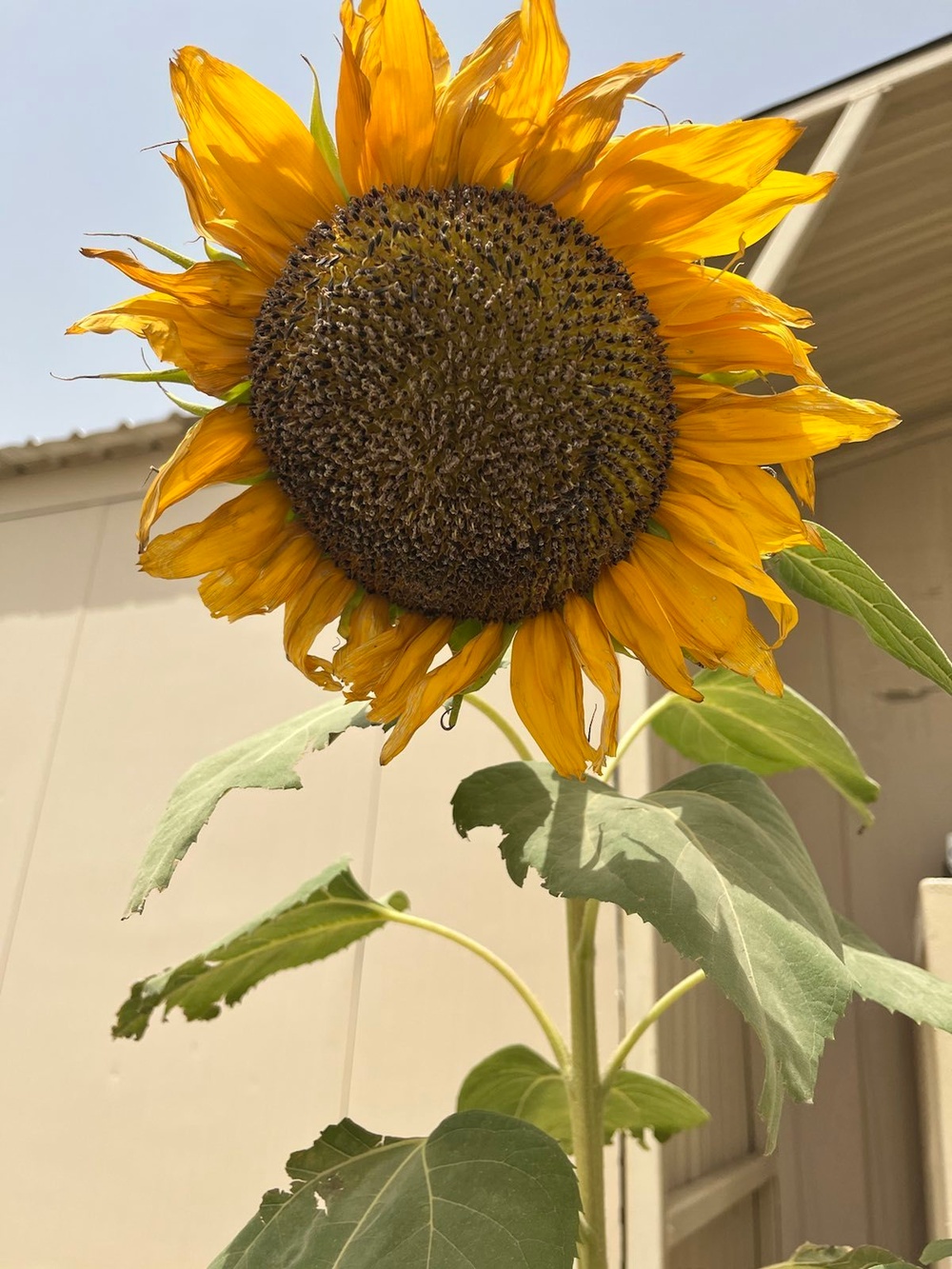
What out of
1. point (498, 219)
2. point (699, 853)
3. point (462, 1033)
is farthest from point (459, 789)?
point (462, 1033)

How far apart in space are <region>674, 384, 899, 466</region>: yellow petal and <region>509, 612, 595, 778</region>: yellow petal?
0.13 meters

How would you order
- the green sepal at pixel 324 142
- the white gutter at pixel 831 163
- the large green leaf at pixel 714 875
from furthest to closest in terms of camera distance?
the white gutter at pixel 831 163
the green sepal at pixel 324 142
the large green leaf at pixel 714 875

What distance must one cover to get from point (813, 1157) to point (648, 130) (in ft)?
5.84

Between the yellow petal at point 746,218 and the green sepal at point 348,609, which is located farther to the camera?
the green sepal at point 348,609

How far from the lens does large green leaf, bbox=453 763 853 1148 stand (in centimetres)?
42

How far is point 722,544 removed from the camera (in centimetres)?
53

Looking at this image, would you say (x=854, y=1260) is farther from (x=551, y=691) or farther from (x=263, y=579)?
(x=263, y=579)

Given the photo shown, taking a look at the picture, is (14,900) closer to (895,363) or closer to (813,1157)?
(813,1157)

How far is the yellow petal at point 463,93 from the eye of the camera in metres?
0.48

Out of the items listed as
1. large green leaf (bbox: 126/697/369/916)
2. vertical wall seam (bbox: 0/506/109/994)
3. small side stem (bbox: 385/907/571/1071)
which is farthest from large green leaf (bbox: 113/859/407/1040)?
vertical wall seam (bbox: 0/506/109/994)

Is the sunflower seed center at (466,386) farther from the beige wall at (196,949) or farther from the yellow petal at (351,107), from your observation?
the beige wall at (196,949)

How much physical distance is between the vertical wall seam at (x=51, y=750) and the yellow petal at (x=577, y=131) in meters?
1.81

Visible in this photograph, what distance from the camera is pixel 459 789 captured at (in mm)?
575

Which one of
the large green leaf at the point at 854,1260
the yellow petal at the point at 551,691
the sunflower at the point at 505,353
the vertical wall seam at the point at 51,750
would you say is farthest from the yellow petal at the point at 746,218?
the vertical wall seam at the point at 51,750
